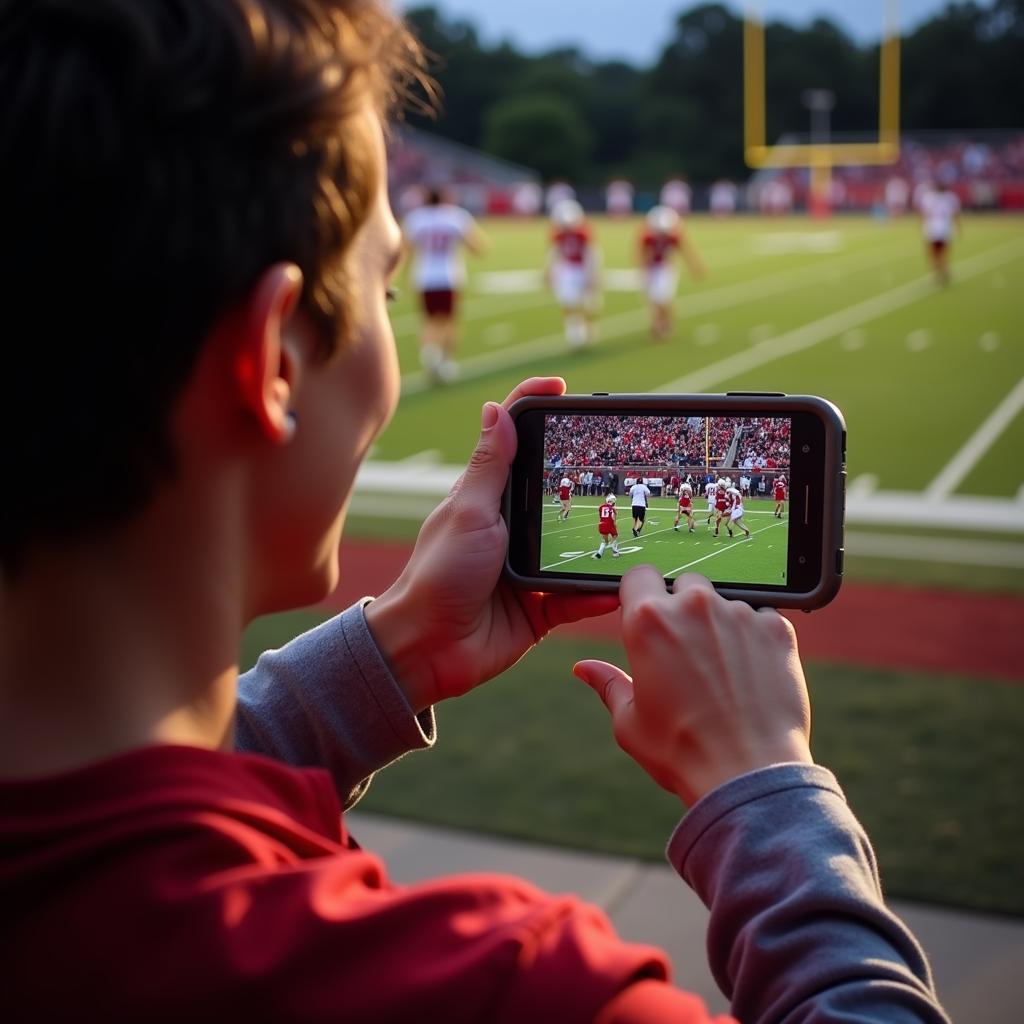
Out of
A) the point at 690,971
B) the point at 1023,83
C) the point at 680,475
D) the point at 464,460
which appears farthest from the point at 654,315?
the point at 1023,83

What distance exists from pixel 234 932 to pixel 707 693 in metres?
0.50

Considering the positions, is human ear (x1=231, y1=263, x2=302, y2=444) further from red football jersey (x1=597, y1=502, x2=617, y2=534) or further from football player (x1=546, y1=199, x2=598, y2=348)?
football player (x1=546, y1=199, x2=598, y2=348)

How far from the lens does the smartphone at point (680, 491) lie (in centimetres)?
147

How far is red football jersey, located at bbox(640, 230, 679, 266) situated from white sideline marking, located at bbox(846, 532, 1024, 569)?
33.2ft

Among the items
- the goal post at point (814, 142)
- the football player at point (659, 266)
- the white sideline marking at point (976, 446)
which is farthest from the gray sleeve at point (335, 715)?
the goal post at point (814, 142)

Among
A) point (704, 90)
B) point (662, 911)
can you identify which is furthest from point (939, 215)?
point (704, 90)

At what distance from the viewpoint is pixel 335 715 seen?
1425mm

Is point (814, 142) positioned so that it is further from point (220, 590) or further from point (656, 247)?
point (220, 590)

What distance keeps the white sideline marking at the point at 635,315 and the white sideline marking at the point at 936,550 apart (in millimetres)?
7174

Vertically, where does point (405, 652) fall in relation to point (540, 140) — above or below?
below

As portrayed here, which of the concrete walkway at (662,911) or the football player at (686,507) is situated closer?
the football player at (686,507)

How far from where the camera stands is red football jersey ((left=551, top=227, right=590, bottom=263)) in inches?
686

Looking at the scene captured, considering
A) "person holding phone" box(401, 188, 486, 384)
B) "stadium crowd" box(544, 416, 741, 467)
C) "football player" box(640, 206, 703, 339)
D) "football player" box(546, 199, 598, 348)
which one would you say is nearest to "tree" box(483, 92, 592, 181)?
"football player" box(546, 199, 598, 348)

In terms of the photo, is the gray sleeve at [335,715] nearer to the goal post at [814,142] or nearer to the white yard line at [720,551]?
the white yard line at [720,551]
